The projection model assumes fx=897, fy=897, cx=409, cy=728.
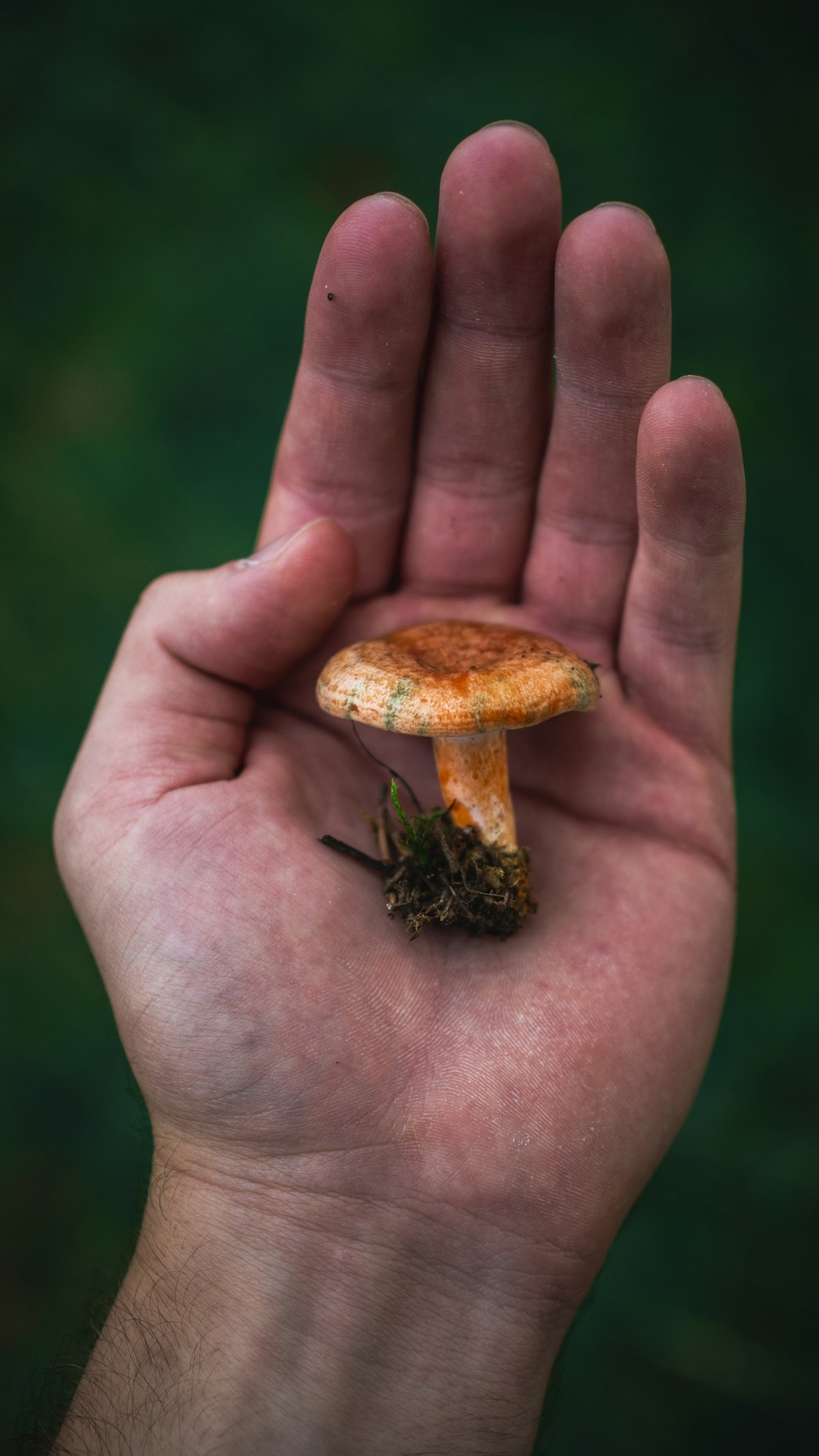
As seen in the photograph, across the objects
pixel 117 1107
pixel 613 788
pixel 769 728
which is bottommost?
pixel 117 1107

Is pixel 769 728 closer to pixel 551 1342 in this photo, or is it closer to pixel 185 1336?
pixel 551 1342

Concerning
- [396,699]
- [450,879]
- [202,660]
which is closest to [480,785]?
[450,879]

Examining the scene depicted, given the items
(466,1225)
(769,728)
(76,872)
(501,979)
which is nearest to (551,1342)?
(466,1225)

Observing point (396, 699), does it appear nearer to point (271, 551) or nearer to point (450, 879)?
point (450, 879)

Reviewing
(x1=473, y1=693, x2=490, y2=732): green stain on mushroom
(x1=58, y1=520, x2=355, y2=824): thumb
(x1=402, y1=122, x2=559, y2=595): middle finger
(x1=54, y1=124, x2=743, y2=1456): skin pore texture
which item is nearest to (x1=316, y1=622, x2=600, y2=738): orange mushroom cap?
(x1=473, y1=693, x2=490, y2=732): green stain on mushroom

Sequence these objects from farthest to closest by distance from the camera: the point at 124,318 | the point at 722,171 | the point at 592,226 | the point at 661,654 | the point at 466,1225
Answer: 1. the point at 124,318
2. the point at 722,171
3. the point at 661,654
4. the point at 592,226
5. the point at 466,1225

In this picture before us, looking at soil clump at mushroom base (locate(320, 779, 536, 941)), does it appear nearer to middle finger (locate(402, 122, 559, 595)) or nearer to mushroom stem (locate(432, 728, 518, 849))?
mushroom stem (locate(432, 728, 518, 849))

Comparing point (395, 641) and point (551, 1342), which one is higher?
point (395, 641)
